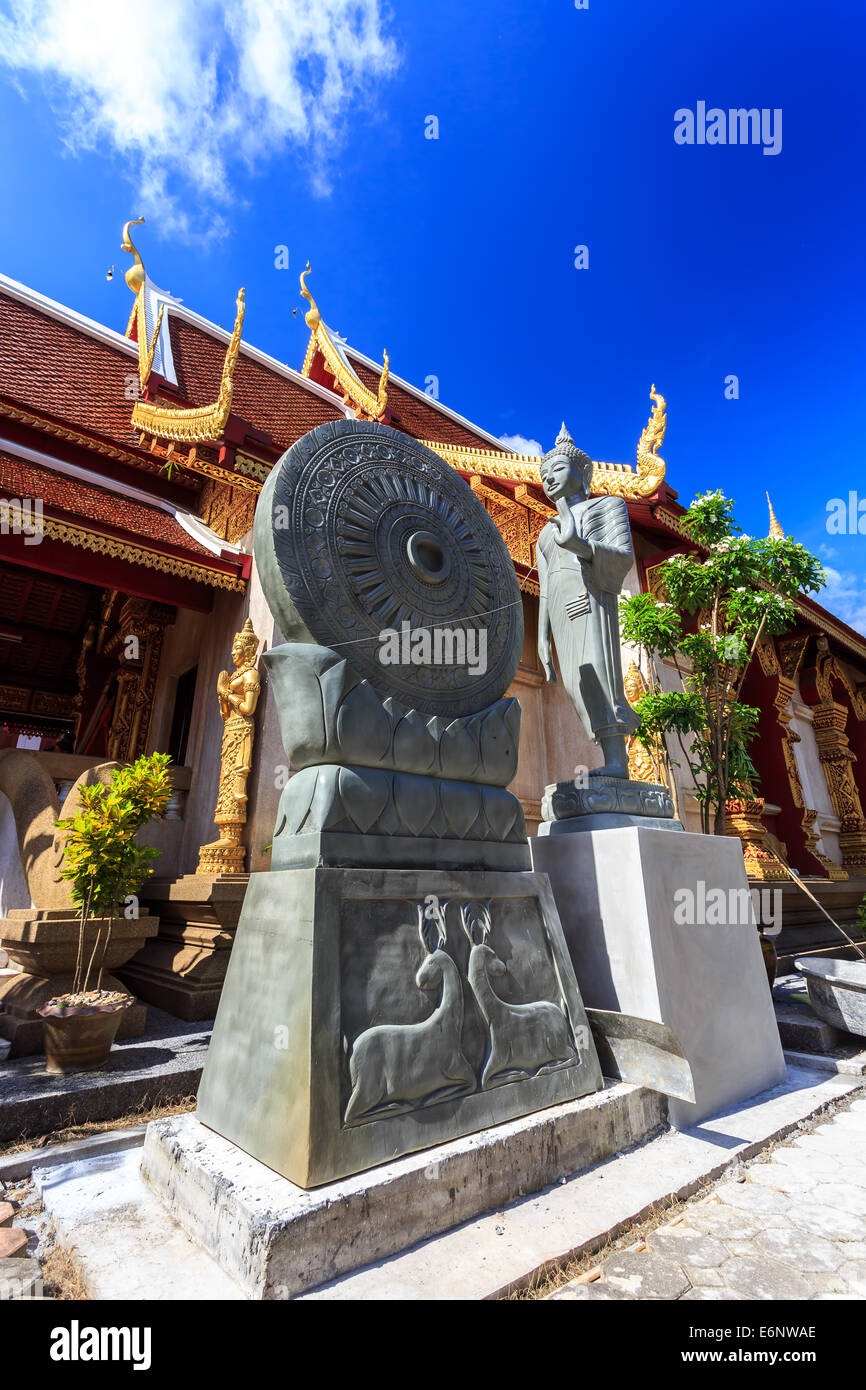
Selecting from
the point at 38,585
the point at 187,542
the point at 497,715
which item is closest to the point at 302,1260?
the point at 497,715

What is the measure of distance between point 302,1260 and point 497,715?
6.09 feet

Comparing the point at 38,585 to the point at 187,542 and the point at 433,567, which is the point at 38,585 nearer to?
the point at 187,542

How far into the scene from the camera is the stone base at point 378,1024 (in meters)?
1.71

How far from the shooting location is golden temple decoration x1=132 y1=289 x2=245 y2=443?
529cm

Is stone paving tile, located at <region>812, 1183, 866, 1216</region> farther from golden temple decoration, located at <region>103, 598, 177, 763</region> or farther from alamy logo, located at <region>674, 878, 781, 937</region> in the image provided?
golden temple decoration, located at <region>103, 598, 177, 763</region>

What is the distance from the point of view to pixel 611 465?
7387mm

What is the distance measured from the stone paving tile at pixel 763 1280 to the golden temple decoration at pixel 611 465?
22.5ft

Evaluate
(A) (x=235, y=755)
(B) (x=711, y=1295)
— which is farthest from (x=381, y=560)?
(A) (x=235, y=755)

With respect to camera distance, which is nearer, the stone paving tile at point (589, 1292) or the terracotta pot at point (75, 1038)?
the stone paving tile at point (589, 1292)

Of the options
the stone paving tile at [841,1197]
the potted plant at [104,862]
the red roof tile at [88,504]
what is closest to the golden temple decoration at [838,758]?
the stone paving tile at [841,1197]

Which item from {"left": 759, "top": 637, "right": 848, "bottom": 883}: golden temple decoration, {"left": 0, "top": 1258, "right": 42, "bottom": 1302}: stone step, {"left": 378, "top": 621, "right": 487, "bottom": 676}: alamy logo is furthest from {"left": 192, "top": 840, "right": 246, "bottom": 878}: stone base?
{"left": 759, "top": 637, "right": 848, "bottom": 883}: golden temple decoration

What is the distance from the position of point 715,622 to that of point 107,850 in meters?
4.88

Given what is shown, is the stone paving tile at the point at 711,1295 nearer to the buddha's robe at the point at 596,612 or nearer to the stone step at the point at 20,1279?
the stone step at the point at 20,1279
